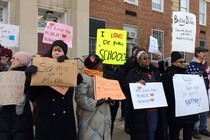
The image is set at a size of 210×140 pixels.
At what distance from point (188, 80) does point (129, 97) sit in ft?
3.77

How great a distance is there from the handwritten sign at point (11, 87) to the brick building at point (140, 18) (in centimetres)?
911

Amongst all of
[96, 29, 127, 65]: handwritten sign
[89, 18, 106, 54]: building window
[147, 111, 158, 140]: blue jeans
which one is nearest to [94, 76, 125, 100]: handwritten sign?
[147, 111, 158, 140]: blue jeans

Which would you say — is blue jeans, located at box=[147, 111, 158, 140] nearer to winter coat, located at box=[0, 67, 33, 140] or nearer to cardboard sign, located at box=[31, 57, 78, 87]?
cardboard sign, located at box=[31, 57, 78, 87]

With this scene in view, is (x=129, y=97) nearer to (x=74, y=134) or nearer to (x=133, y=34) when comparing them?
(x=74, y=134)

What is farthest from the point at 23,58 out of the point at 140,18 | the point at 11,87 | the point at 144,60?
the point at 140,18

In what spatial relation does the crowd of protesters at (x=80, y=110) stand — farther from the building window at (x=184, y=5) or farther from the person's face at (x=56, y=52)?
the building window at (x=184, y=5)

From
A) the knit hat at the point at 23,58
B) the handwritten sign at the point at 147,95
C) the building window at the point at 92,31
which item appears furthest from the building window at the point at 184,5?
the knit hat at the point at 23,58

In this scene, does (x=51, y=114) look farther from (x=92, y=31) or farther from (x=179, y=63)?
(x=92, y=31)

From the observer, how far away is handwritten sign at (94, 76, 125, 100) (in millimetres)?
3883

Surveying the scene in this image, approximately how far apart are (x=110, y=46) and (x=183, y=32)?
180 cm

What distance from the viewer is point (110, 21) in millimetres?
13328

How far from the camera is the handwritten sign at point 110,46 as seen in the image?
5.72 metres

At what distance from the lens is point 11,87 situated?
3496mm

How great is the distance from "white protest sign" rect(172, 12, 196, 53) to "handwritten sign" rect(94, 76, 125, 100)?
2.76 meters
